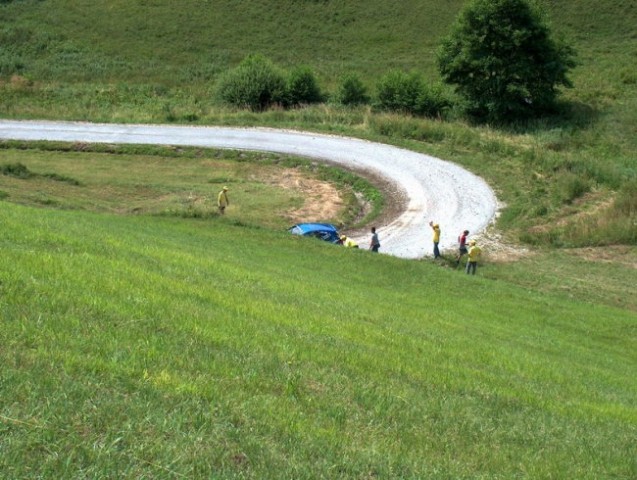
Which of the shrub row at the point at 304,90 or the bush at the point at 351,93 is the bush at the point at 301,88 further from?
the bush at the point at 351,93

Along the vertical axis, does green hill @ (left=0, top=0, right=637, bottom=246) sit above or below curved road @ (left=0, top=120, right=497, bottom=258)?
above

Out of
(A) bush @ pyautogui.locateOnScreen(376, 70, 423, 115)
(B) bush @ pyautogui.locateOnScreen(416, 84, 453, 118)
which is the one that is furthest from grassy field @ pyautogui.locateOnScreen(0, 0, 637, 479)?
(A) bush @ pyautogui.locateOnScreen(376, 70, 423, 115)

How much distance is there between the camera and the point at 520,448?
7.64m

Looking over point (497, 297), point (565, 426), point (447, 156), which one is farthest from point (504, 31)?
point (565, 426)

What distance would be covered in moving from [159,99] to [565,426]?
2330 inches

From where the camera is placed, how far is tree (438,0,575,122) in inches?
2094

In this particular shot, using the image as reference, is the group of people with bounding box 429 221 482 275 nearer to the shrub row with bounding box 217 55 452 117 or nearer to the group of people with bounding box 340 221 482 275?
the group of people with bounding box 340 221 482 275

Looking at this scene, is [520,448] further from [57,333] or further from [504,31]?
[504,31]

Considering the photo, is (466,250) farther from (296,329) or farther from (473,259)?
(296,329)

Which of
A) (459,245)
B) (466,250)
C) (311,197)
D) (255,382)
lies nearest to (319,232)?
(466,250)

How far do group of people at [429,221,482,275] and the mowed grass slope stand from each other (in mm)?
10497

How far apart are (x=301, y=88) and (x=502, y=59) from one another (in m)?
15.9

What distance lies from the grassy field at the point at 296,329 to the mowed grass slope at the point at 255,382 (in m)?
0.03

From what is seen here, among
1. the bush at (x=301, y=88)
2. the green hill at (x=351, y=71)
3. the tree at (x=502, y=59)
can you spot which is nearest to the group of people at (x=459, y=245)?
the green hill at (x=351, y=71)
